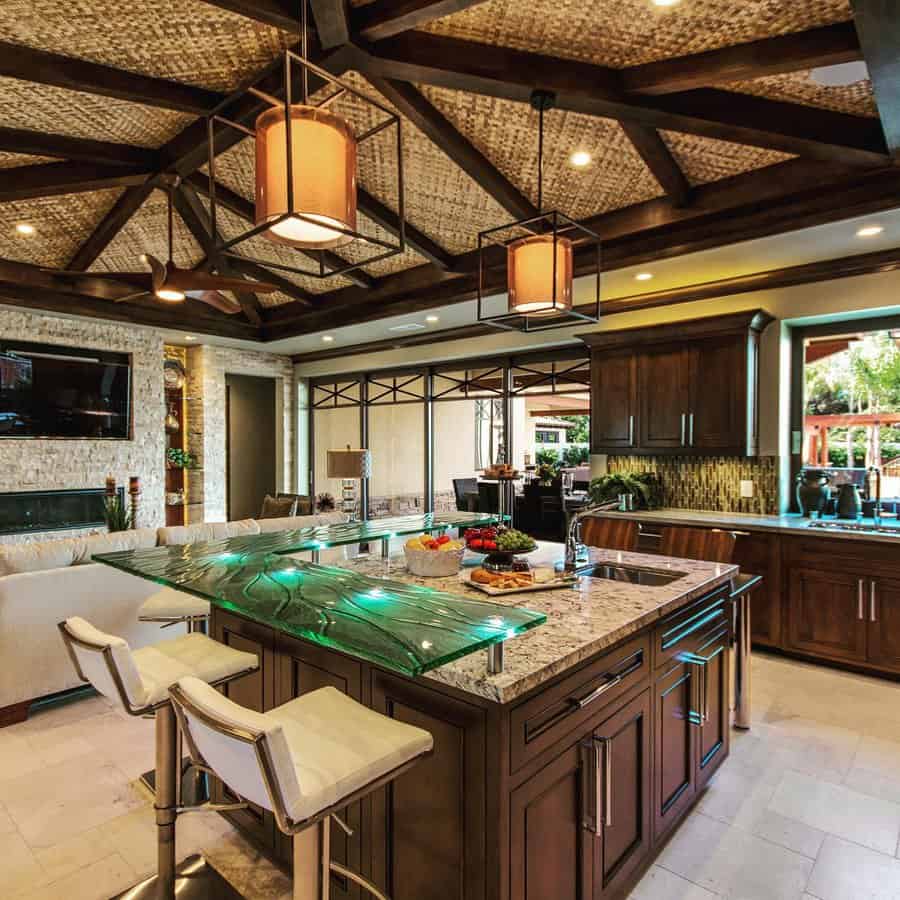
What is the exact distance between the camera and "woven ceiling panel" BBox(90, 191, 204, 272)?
4.96 metres

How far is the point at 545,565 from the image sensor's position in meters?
2.82

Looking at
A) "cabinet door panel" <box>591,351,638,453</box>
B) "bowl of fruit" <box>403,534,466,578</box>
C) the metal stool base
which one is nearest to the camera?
the metal stool base

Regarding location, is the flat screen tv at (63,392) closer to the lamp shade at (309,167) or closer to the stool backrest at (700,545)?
the lamp shade at (309,167)

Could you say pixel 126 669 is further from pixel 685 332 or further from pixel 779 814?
pixel 685 332

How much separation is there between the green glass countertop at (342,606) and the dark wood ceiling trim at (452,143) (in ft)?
7.43

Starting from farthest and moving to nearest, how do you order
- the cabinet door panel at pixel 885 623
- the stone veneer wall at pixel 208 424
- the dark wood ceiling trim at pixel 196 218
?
the stone veneer wall at pixel 208 424 → the dark wood ceiling trim at pixel 196 218 → the cabinet door panel at pixel 885 623

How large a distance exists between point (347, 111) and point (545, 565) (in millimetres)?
2734

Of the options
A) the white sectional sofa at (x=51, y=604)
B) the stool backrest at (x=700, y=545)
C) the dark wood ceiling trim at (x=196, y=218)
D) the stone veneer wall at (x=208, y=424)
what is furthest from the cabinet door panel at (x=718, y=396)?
the stone veneer wall at (x=208, y=424)

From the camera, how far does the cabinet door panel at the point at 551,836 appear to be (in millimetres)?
1442

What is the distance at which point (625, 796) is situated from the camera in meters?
1.92

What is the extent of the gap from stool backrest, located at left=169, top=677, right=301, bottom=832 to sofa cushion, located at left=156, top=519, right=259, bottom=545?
2.33 m

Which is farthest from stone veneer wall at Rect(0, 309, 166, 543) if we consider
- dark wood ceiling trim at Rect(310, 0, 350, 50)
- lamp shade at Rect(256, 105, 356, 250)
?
lamp shade at Rect(256, 105, 356, 250)

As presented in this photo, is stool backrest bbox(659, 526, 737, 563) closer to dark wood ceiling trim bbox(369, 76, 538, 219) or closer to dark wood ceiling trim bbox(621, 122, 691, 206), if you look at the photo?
dark wood ceiling trim bbox(621, 122, 691, 206)

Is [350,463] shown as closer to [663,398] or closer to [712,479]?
[663,398]
